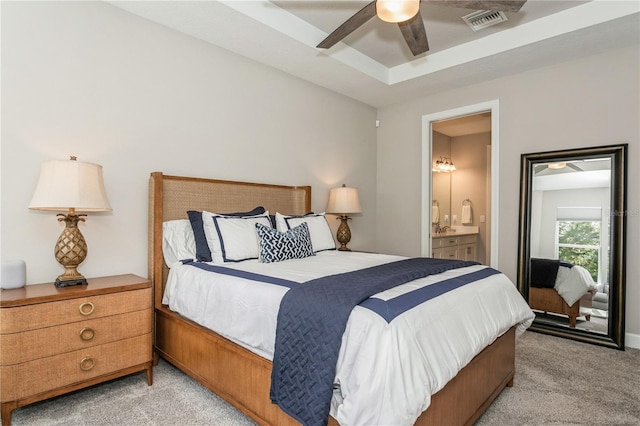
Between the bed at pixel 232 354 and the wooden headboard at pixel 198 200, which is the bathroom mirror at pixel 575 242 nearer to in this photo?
the bed at pixel 232 354

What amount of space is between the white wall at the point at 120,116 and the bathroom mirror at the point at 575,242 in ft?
8.47

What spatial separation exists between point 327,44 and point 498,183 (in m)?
2.51

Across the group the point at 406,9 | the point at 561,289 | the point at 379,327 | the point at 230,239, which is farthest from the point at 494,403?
the point at 406,9

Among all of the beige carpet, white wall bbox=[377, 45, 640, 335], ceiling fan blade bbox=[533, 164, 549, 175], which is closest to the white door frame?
white wall bbox=[377, 45, 640, 335]

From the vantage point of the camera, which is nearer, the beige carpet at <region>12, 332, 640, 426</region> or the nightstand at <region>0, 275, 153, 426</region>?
the nightstand at <region>0, 275, 153, 426</region>

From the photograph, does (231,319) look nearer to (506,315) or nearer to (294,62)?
(506,315)

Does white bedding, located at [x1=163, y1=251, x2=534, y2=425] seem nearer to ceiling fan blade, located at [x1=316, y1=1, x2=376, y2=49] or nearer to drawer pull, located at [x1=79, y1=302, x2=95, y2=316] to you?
drawer pull, located at [x1=79, y1=302, x2=95, y2=316]

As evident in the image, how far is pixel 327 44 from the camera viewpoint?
101 inches

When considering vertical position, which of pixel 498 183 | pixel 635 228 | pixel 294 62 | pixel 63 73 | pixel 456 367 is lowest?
pixel 456 367

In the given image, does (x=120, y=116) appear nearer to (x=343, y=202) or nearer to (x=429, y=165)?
(x=343, y=202)

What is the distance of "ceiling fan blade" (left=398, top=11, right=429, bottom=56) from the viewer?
2.26 m

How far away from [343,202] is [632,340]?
291cm

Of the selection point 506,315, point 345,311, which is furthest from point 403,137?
point 345,311

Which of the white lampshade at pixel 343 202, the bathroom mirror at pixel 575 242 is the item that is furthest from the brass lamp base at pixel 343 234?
the bathroom mirror at pixel 575 242
